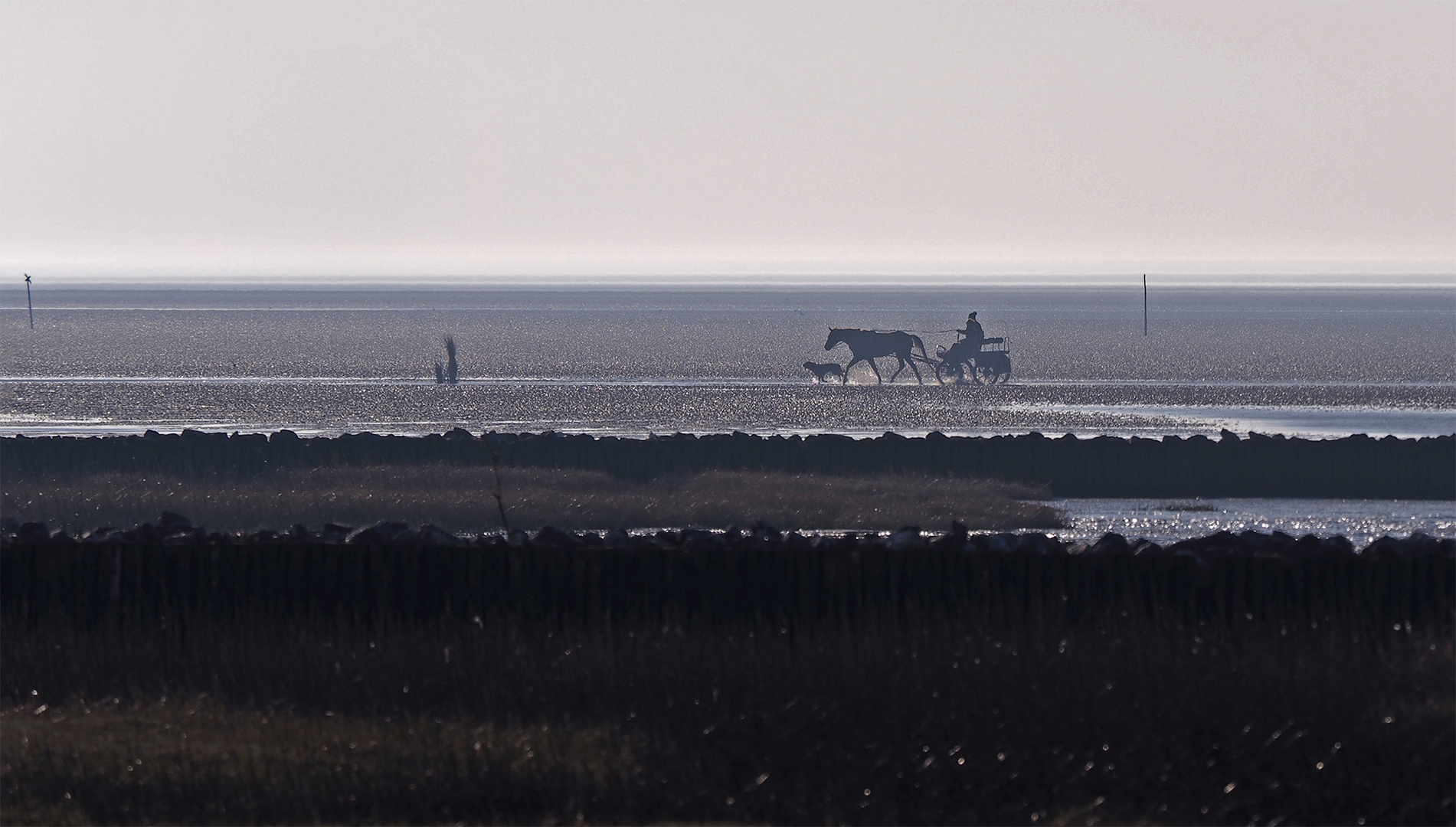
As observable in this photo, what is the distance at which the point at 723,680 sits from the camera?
34.8 feet

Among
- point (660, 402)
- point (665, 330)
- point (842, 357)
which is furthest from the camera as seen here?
point (665, 330)

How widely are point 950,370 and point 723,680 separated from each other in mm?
36438

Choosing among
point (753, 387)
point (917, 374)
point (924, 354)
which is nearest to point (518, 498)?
point (753, 387)

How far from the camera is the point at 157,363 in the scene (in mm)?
57062

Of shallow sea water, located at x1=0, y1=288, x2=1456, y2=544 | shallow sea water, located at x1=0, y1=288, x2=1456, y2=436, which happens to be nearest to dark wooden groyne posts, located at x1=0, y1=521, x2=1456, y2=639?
shallow sea water, located at x1=0, y1=288, x2=1456, y2=544

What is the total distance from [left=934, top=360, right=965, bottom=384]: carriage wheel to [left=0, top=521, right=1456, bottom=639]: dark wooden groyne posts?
108 feet

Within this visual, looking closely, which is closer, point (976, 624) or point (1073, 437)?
point (976, 624)

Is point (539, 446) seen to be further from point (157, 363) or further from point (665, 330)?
point (665, 330)

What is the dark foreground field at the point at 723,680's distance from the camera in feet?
29.6

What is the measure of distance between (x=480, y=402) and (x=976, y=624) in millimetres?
28432

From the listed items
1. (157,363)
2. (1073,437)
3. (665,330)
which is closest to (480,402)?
(1073,437)

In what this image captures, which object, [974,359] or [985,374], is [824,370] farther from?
[985,374]

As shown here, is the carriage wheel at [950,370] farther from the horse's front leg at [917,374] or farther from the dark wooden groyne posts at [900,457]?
the dark wooden groyne posts at [900,457]

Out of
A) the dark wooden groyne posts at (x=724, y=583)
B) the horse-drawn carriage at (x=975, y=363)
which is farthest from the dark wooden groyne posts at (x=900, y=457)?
the horse-drawn carriage at (x=975, y=363)
